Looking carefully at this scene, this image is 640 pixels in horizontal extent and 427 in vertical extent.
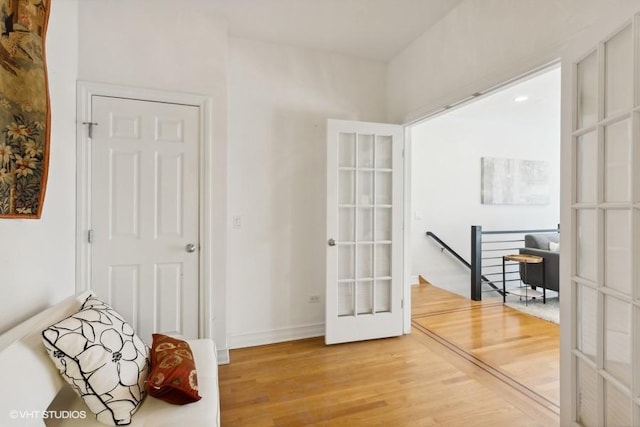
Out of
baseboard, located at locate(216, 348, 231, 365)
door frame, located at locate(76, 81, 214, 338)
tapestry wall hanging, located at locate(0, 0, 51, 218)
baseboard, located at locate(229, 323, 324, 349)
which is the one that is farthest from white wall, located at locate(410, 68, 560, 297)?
tapestry wall hanging, located at locate(0, 0, 51, 218)

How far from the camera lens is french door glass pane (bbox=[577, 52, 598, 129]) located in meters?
1.39

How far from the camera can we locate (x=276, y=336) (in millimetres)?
2852

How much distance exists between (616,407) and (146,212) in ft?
9.14

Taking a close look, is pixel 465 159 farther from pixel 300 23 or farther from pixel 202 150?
pixel 202 150

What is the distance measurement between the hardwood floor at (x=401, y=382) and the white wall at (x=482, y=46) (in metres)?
2.03

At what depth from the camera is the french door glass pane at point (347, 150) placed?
286cm

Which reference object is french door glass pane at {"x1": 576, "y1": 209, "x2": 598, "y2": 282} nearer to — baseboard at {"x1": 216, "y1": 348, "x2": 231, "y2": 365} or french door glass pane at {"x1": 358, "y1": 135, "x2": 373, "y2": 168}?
french door glass pane at {"x1": 358, "y1": 135, "x2": 373, "y2": 168}

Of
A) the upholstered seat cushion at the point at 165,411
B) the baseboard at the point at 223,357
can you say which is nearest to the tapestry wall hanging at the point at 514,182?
the baseboard at the point at 223,357

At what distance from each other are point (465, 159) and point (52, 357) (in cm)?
550

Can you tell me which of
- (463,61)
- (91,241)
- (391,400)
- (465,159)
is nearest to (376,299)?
(391,400)

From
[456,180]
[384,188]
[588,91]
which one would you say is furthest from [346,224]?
[456,180]

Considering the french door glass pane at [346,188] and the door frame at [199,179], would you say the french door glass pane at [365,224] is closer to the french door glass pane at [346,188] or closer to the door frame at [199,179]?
the french door glass pane at [346,188]

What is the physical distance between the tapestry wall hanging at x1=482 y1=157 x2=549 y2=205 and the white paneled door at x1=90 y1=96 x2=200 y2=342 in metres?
4.80

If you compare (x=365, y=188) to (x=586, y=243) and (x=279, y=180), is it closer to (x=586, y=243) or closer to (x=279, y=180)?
(x=279, y=180)
